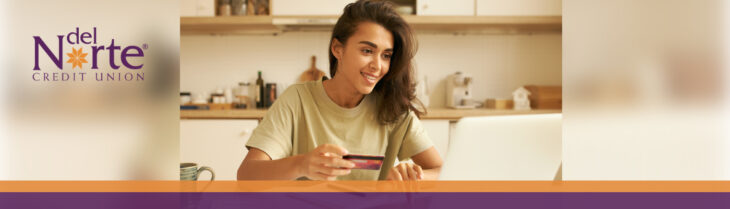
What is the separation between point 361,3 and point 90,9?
0.91m

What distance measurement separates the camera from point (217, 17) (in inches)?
116

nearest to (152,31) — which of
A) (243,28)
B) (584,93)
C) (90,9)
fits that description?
(90,9)

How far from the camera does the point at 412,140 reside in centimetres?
128

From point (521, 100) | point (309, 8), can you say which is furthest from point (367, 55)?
point (521, 100)

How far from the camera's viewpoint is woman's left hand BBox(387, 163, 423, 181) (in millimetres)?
782

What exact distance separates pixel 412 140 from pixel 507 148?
1.82ft

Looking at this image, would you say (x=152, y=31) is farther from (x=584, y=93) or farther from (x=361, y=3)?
(x=361, y=3)

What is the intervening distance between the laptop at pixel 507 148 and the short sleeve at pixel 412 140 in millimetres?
536

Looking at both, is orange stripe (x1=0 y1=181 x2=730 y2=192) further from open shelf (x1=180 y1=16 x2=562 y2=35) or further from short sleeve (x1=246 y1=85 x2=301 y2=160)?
open shelf (x1=180 y1=16 x2=562 y2=35)

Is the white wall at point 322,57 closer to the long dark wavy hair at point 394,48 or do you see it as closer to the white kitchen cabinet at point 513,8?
the white kitchen cabinet at point 513,8

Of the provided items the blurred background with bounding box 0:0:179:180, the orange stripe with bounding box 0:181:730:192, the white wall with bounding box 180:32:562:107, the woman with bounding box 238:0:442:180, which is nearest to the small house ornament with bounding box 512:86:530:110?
the white wall with bounding box 180:32:562:107

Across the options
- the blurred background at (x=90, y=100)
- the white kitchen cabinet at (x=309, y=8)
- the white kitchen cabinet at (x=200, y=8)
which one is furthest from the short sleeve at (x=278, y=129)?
the white kitchen cabinet at (x=200, y=8)

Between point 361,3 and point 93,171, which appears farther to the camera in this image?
point 361,3

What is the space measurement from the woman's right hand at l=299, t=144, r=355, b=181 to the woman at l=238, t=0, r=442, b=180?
0.85 ft
